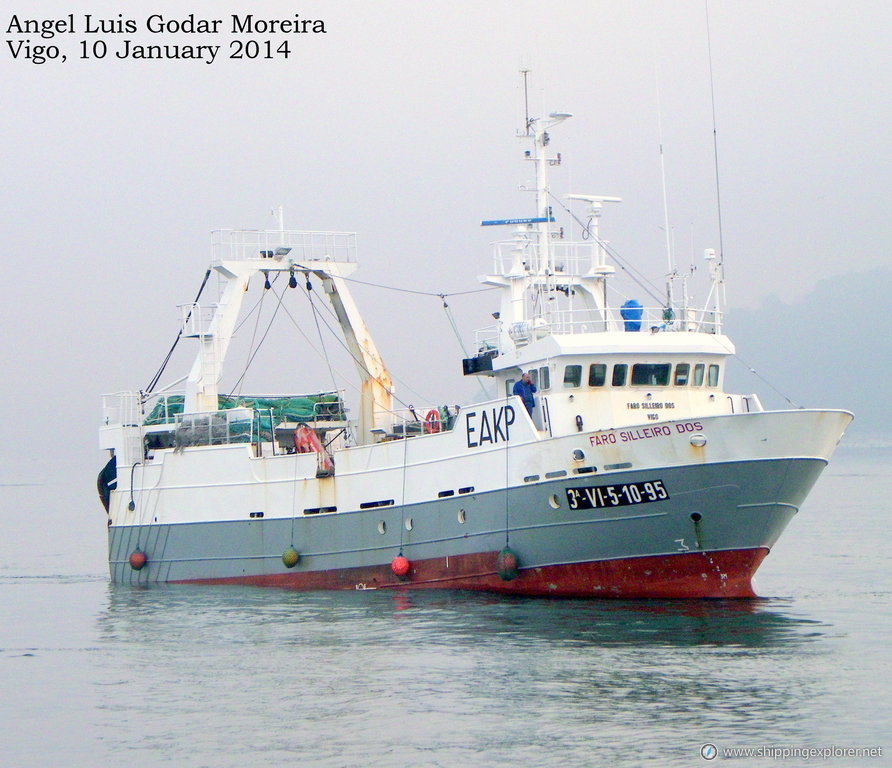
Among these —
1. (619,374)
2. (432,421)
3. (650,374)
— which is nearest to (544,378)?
(619,374)

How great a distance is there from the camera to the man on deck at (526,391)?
2422 centimetres

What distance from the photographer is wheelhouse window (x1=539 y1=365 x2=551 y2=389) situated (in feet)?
80.3

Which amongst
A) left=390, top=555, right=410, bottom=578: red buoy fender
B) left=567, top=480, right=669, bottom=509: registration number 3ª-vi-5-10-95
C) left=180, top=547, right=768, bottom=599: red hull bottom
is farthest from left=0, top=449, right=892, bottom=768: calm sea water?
left=567, top=480, right=669, bottom=509: registration number 3ª-vi-5-10-95

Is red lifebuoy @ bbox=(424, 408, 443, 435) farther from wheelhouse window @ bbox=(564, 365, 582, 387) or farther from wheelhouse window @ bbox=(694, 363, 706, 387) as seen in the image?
wheelhouse window @ bbox=(694, 363, 706, 387)

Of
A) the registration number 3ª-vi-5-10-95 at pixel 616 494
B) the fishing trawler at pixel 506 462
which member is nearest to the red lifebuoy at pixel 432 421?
the fishing trawler at pixel 506 462

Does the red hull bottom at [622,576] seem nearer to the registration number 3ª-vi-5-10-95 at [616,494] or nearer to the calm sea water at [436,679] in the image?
the calm sea water at [436,679]

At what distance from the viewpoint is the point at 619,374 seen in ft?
80.4

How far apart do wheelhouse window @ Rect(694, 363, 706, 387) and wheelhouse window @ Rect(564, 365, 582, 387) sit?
8.14 feet

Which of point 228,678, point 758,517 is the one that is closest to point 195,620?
point 228,678

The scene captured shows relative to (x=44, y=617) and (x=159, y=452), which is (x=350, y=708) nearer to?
(x=44, y=617)

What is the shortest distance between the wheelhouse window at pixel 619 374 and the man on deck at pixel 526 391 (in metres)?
1.57

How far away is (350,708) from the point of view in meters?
16.5

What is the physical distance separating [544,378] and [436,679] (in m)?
8.19

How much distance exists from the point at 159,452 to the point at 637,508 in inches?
492
